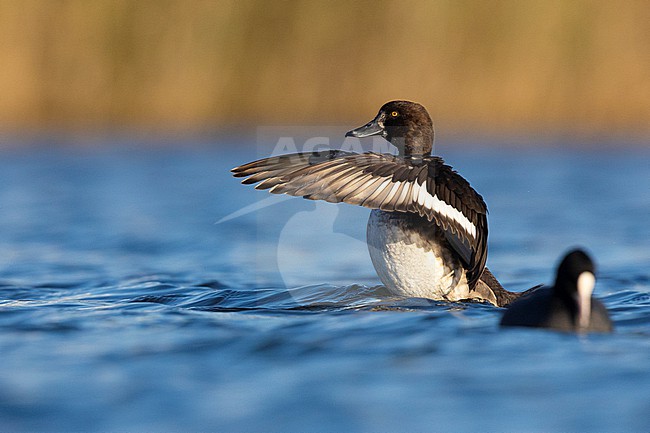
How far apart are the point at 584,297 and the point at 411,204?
113cm

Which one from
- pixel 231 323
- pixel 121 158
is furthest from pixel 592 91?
pixel 231 323

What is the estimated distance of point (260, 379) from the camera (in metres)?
4.09

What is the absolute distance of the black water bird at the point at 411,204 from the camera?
5.12 m

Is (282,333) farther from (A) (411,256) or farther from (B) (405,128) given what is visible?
(B) (405,128)

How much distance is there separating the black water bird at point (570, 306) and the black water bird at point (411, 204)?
860 mm

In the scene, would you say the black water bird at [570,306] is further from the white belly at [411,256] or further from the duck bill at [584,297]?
the white belly at [411,256]

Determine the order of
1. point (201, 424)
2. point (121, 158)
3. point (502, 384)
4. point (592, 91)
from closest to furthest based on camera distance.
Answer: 1. point (201, 424)
2. point (502, 384)
3. point (121, 158)
4. point (592, 91)

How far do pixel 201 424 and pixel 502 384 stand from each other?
48.6 inches

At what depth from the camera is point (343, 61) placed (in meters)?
17.1

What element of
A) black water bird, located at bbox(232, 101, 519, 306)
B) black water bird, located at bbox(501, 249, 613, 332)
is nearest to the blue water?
black water bird, located at bbox(501, 249, 613, 332)

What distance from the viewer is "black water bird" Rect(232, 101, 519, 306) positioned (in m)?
5.12

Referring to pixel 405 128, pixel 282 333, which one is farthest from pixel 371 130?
pixel 282 333

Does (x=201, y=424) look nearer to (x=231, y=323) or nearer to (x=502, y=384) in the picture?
(x=502, y=384)

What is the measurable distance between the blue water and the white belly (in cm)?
12
